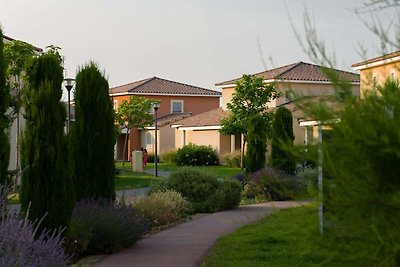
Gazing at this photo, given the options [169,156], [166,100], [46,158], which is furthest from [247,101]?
[46,158]

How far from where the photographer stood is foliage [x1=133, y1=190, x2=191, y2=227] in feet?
49.8

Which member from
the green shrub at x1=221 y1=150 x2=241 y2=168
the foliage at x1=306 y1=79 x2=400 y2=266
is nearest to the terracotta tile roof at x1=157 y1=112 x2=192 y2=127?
the green shrub at x1=221 y1=150 x2=241 y2=168

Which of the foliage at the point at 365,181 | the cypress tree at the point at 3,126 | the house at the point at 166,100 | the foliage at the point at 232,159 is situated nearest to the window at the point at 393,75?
the foliage at the point at 365,181

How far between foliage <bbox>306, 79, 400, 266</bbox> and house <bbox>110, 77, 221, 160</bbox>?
60.4 m

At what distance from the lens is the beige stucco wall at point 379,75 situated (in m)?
3.42

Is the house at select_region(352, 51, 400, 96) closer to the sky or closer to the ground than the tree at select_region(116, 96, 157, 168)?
closer to the ground

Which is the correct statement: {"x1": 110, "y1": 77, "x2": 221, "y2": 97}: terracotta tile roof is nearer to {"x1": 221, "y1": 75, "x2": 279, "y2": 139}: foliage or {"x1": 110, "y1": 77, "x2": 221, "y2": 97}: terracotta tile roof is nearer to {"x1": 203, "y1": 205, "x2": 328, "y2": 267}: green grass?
{"x1": 221, "y1": 75, "x2": 279, "y2": 139}: foliage

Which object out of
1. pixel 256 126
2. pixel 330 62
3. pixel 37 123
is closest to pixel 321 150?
pixel 330 62

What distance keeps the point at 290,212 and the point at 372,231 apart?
86 cm

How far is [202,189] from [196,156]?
108 feet

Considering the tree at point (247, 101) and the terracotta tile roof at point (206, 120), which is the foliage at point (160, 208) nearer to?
the tree at point (247, 101)

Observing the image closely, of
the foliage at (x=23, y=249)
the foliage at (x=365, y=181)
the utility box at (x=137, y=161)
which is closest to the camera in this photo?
the foliage at (x=365, y=181)

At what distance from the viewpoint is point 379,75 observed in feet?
11.9

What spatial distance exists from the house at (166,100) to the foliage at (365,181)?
198ft
